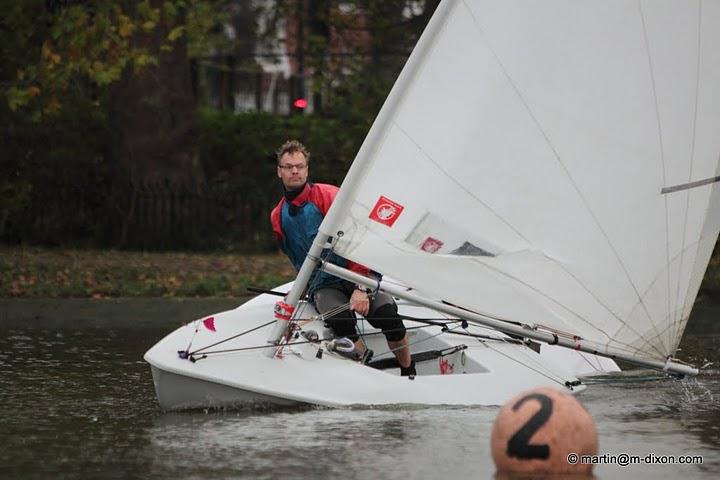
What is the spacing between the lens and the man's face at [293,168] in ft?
34.2

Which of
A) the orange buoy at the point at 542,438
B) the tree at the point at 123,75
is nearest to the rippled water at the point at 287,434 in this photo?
the orange buoy at the point at 542,438

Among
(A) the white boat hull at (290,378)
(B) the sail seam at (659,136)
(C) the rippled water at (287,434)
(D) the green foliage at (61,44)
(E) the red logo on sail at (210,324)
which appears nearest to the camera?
(C) the rippled water at (287,434)

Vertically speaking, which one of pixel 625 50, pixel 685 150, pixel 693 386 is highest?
pixel 625 50

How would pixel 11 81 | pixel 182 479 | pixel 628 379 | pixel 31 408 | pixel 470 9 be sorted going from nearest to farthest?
pixel 182 479, pixel 470 9, pixel 31 408, pixel 628 379, pixel 11 81

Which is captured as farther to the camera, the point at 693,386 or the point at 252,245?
the point at 252,245

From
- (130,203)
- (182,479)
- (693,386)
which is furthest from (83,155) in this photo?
(182,479)

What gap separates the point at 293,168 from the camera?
34.2 feet

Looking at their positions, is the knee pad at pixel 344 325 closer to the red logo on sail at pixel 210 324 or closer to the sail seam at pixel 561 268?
the red logo on sail at pixel 210 324

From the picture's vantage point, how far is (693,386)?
1159cm

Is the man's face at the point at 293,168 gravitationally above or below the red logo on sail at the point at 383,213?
above

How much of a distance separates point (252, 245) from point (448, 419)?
13937 millimetres

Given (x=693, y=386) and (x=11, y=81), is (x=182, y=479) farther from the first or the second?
(x=11, y=81)

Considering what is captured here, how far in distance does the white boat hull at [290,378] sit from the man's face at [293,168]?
35.6 inches

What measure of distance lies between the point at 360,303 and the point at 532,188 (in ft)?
4.40
